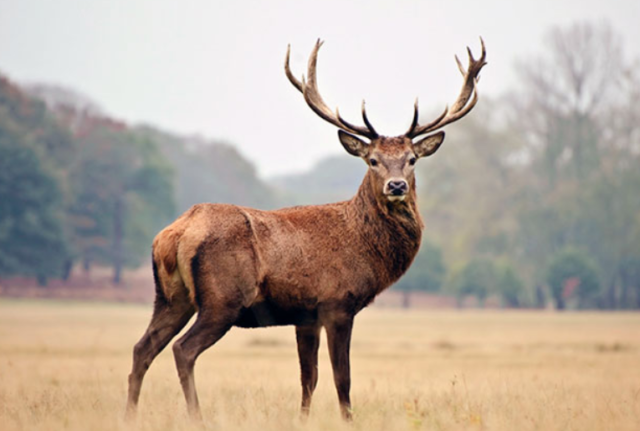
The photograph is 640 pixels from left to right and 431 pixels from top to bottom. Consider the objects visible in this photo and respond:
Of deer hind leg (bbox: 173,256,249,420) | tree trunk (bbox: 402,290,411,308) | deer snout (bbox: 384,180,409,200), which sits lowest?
tree trunk (bbox: 402,290,411,308)

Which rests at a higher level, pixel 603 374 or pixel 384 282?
pixel 384 282

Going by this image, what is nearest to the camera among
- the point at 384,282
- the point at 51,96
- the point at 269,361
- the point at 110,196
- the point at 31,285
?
the point at 384,282

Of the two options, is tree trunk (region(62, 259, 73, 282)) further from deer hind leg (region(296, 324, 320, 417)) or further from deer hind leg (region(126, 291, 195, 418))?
deer hind leg (region(126, 291, 195, 418))

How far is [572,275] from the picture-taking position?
5612 centimetres

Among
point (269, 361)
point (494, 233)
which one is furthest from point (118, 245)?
point (269, 361)

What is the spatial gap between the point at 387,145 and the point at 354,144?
1.33 ft

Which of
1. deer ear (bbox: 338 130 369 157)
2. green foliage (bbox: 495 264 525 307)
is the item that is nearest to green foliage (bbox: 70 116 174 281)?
green foliage (bbox: 495 264 525 307)

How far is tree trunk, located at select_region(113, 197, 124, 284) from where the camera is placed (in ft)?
208

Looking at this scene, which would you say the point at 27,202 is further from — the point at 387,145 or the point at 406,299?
the point at 387,145

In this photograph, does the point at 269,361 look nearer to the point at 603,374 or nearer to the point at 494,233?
the point at 603,374

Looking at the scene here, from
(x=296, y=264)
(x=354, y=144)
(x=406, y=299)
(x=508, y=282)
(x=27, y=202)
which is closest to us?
(x=296, y=264)

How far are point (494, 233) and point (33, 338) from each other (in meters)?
42.2

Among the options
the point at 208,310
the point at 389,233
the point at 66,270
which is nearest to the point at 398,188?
the point at 389,233

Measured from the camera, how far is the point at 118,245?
210ft
